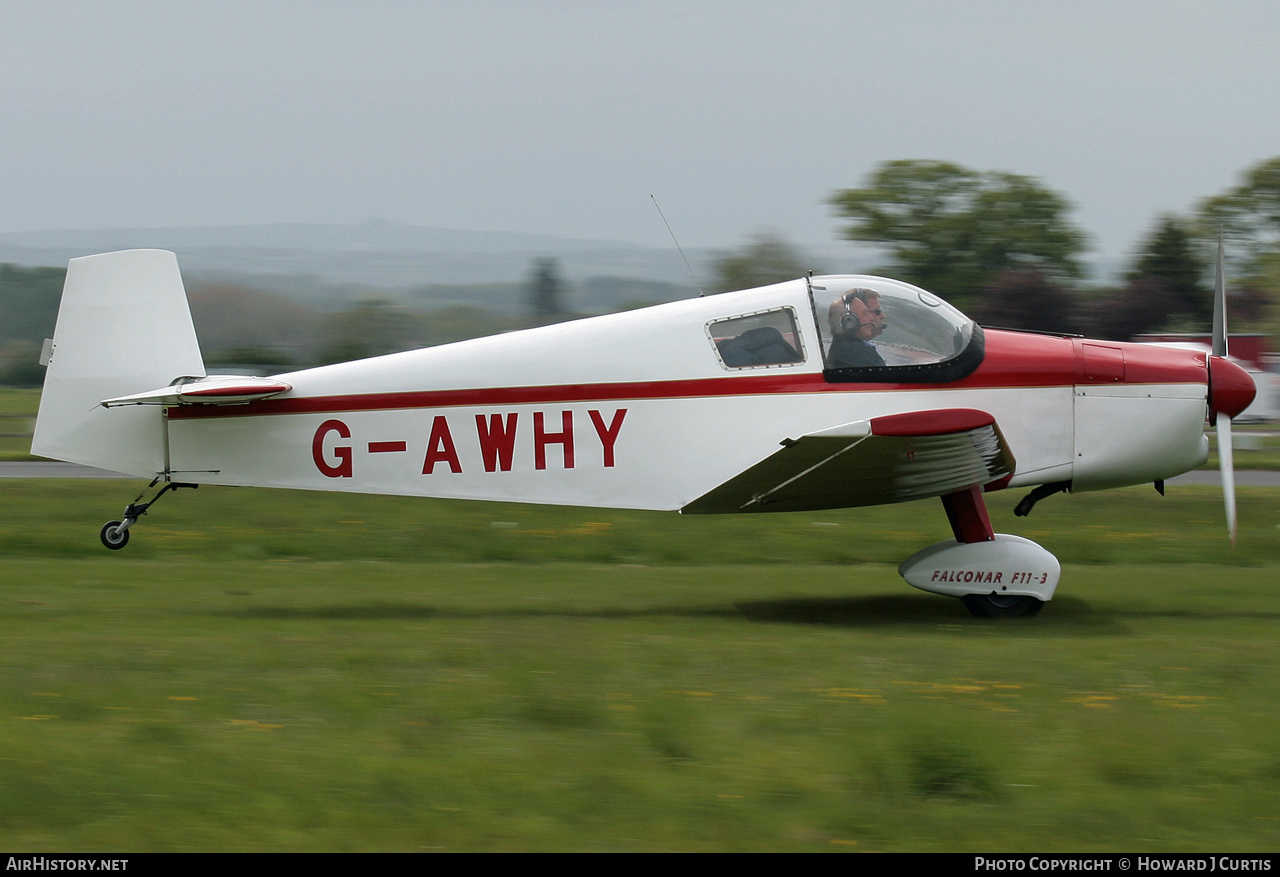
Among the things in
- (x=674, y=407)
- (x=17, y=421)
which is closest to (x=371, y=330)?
(x=17, y=421)

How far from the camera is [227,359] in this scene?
1539 inches

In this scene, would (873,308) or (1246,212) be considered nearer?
(873,308)

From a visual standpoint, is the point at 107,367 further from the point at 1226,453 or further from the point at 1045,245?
the point at 1045,245

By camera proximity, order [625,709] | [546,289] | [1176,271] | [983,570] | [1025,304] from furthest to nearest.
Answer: [546,289], [1176,271], [1025,304], [983,570], [625,709]

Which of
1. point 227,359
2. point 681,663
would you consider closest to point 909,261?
point 227,359

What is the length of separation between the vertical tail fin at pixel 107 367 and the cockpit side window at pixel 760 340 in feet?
12.8

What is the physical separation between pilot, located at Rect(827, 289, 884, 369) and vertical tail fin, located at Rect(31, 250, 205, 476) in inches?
183

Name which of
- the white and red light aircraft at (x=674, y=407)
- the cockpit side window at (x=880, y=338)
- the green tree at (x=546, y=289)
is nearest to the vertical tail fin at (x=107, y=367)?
the white and red light aircraft at (x=674, y=407)

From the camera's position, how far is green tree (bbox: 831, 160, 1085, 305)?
5997cm

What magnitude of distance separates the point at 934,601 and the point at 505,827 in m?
5.80

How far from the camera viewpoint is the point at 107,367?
27.6 ft

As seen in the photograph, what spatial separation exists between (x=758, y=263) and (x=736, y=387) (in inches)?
1591

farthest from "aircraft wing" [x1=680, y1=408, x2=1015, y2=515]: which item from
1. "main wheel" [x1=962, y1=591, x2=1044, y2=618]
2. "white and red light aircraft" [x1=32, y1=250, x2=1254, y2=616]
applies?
"main wheel" [x1=962, y1=591, x2=1044, y2=618]

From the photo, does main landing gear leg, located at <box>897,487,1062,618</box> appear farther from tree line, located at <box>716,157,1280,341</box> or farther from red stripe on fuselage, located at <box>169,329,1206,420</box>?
tree line, located at <box>716,157,1280,341</box>
